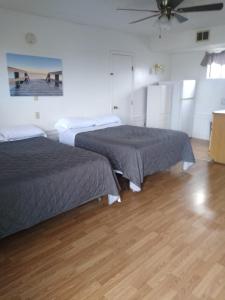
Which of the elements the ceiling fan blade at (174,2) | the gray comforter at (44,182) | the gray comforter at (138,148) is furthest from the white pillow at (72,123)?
the ceiling fan blade at (174,2)

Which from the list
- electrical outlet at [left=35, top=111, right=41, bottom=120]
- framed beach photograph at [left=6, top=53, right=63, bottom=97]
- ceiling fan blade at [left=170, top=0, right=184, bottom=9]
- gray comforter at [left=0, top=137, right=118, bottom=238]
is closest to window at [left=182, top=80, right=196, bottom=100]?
ceiling fan blade at [left=170, top=0, right=184, bottom=9]

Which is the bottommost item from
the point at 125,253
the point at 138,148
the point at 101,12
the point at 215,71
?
the point at 125,253

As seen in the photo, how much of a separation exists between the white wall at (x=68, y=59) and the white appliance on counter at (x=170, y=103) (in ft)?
1.91

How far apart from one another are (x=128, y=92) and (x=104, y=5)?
224cm

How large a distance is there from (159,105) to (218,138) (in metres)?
1.82

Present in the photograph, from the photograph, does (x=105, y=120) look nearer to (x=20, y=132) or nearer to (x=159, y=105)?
(x=20, y=132)

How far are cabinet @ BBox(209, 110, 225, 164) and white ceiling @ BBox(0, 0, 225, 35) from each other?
1645mm

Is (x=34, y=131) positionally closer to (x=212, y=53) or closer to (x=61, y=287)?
(x=61, y=287)

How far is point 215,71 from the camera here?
5.57m

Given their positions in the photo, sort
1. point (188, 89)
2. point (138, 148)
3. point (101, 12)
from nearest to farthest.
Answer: point (138, 148) < point (101, 12) < point (188, 89)

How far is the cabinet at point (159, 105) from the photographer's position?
18.3 ft

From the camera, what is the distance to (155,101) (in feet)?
18.5

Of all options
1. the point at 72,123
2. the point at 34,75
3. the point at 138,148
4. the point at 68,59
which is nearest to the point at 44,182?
the point at 138,148

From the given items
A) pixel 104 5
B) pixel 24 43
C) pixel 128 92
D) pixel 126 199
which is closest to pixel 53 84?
pixel 24 43
